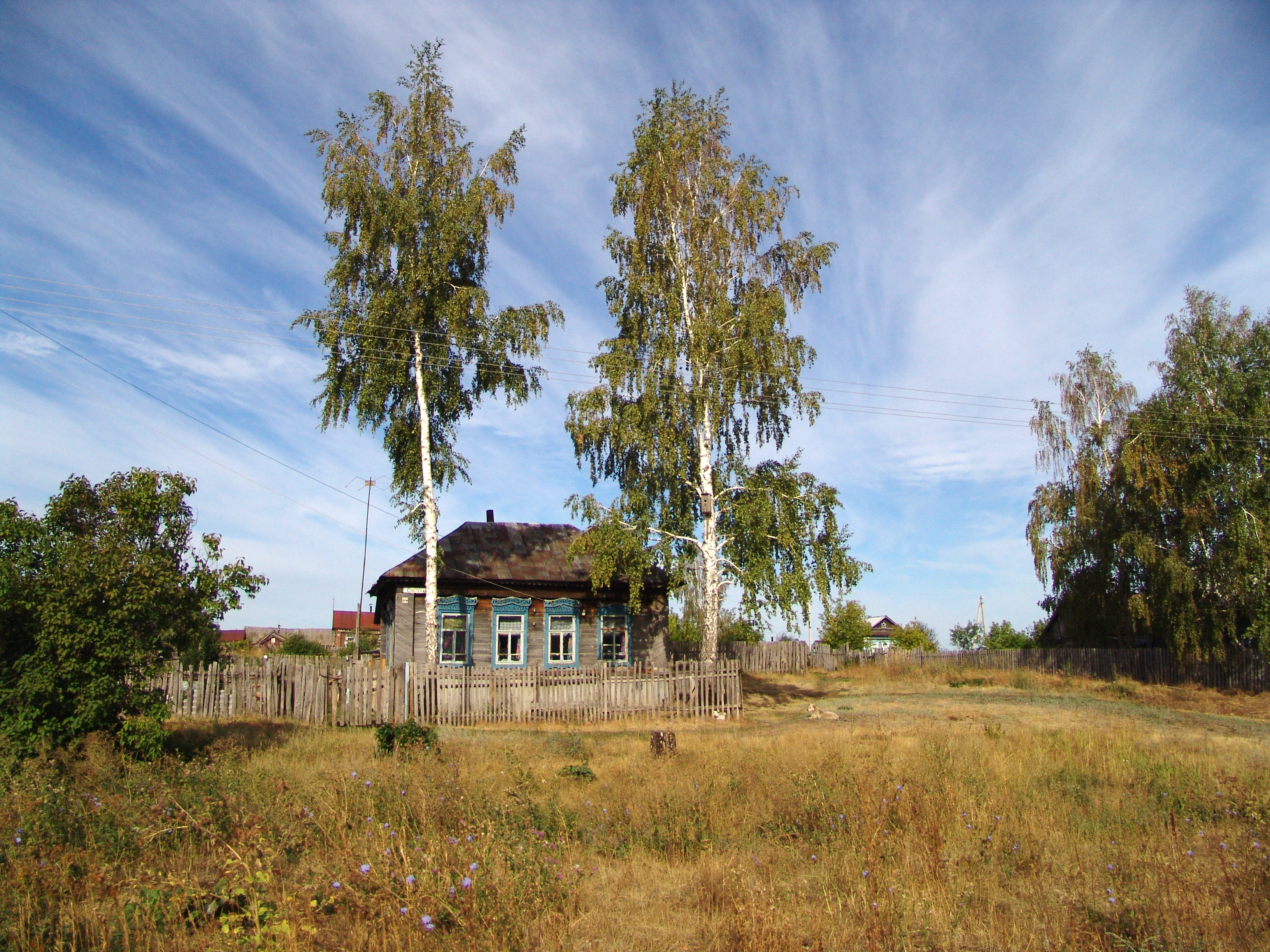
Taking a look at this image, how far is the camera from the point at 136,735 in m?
9.92

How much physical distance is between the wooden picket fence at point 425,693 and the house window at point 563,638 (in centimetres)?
365

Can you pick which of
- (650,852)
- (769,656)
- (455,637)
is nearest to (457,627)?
(455,637)

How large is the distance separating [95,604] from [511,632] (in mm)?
13374

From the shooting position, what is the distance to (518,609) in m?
22.5

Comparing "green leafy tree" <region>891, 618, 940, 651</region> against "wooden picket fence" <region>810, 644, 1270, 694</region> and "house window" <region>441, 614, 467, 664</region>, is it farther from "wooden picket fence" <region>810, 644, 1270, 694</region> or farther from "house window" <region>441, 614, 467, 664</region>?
"house window" <region>441, 614, 467, 664</region>

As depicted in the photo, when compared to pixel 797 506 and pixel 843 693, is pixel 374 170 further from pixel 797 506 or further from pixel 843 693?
pixel 843 693

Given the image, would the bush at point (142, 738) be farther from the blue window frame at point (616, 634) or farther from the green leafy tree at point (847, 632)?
the green leafy tree at point (847, 632)

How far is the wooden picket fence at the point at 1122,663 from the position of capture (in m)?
26.4

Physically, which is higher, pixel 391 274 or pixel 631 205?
pixel 631 205

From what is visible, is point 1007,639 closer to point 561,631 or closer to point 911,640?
point 911,640

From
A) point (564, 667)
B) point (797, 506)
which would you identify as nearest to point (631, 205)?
point (797, 506)

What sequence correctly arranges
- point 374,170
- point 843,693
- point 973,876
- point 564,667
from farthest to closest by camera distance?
point 843,693
point 564,667
point 374,170
point 973,876

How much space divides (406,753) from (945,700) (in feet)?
62.0

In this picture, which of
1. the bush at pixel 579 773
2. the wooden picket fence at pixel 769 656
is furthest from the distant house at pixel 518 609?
the wooden picket fence at pixel 769 656
